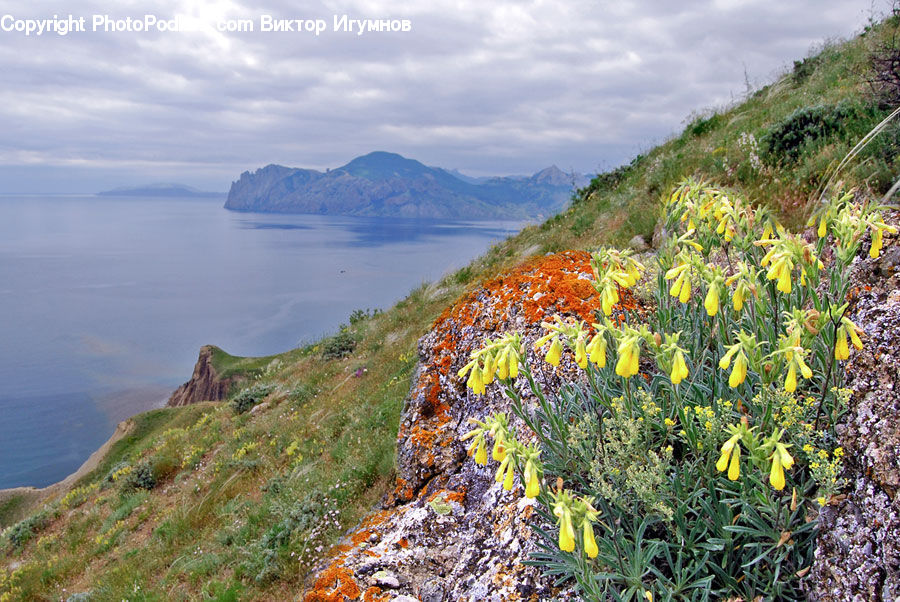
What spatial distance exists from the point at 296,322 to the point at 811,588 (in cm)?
7961

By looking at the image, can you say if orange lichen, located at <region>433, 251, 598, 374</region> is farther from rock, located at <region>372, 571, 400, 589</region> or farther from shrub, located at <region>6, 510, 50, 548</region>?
shrub, located at <region>6, 510, 50, 548</region>

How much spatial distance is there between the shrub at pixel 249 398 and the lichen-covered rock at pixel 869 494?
14.9 metres

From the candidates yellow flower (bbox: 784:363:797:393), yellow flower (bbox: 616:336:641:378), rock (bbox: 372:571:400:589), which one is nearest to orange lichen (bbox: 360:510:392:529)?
rock (bbox: 372:571:400:589)

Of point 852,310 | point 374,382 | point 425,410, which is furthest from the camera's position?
point 374,382

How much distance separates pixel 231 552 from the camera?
6.21 meters

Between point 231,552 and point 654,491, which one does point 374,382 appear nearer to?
point 231,552

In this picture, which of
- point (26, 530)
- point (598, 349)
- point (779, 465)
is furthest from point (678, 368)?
point (26, 530)

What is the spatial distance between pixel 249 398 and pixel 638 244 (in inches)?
479

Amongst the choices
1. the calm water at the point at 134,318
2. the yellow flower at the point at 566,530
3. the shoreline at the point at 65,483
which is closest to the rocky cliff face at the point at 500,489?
the yellow flower at the point at 566,530

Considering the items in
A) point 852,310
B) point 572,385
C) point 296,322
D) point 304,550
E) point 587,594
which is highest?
point 852,310

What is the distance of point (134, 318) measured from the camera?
3600 inches

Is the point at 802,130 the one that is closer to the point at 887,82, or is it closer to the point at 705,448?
the point at 887,82

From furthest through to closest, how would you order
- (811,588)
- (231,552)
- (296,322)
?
(296,322) → (231,552) → (811,588)

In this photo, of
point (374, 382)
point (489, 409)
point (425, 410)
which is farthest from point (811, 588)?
point (374, 382)
